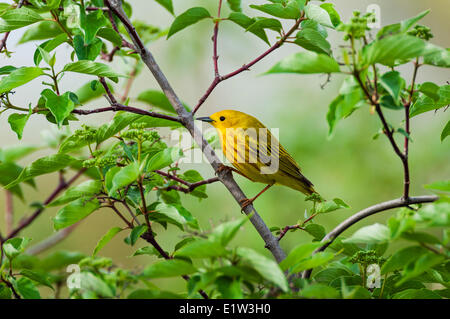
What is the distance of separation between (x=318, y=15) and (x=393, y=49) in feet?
1.60

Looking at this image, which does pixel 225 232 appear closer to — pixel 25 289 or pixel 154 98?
pixel 25 289

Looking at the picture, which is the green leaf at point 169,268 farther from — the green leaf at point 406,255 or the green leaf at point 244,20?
the green leaf at point 244,20

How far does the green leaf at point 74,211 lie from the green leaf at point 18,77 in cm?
34

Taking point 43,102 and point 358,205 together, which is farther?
point 358,205

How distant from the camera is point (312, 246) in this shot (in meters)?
1.04

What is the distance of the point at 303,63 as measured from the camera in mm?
964

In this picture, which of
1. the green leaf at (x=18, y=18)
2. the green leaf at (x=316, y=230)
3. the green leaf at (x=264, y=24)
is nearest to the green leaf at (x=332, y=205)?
the green leaf at (x=316, y=230)

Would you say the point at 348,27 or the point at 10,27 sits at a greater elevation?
the point at 10,27

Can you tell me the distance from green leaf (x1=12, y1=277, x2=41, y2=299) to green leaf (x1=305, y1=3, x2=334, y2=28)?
40.4 inches

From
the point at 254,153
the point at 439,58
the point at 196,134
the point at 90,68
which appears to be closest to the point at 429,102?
the point at 439,58

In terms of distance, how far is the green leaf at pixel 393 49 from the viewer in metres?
0.94
